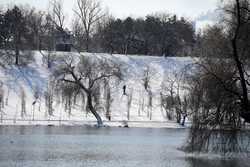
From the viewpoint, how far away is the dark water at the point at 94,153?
32.6m

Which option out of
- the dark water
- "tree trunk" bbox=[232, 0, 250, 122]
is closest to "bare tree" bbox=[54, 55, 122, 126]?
the dark water

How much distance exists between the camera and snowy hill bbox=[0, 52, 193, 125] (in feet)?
235

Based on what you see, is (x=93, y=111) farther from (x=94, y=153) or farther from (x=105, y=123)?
(x=94, y=153)

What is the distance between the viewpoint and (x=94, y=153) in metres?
38.5

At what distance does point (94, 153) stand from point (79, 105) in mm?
38369

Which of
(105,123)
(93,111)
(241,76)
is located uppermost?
(241,76)

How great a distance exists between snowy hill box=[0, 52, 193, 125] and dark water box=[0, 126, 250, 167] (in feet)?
64.1

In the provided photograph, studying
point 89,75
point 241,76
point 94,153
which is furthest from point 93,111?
point 241,76

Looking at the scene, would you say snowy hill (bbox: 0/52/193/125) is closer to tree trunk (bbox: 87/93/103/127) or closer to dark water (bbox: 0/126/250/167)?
tree trunk (bbox: 87/93/103/127)

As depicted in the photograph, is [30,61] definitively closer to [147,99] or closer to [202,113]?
[147,99]

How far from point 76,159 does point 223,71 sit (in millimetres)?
10815

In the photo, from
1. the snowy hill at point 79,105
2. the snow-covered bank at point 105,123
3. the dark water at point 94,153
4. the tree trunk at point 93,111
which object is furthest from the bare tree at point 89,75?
the dark water at point 94,153

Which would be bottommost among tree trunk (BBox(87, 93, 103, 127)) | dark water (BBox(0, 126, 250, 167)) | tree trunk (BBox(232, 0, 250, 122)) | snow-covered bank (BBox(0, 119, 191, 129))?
dark water (BBox(0, 126, 250, 167))

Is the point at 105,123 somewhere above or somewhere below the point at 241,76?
below
